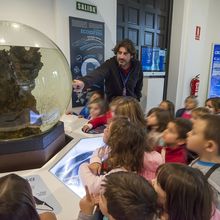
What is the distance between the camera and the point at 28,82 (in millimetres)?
952

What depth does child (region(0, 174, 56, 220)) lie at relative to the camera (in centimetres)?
51

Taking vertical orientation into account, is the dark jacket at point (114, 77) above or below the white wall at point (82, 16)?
below

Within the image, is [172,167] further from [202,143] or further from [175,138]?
[175,138]

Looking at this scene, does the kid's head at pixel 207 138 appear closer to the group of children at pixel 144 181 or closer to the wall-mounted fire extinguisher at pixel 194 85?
the group of children at pixel 144 181

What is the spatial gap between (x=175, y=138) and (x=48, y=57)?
78 cm

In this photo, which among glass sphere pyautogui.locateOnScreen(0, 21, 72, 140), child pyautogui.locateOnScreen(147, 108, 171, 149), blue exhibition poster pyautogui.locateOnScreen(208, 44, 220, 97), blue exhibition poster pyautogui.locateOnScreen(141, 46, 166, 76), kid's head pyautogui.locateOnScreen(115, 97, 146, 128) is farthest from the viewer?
blue exhibition poster pyautogui.locateOnScreen(208, 44, 220, 97)

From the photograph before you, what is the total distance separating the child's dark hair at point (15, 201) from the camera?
512 millimetres

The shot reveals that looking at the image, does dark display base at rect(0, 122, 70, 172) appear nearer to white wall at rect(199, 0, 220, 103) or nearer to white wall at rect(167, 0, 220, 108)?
white wall at rect(167, 0, 220, 108)

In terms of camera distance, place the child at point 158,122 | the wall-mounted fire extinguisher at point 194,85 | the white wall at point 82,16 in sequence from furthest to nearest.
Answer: the wall-mounted fire extinguisher at point 194,85 < the white wall at point 82,16 < the child at point 158,122

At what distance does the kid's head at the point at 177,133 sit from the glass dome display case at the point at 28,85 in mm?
594

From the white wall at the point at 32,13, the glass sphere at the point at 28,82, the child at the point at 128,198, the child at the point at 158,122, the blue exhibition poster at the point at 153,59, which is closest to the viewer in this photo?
the child at the point at 128,198

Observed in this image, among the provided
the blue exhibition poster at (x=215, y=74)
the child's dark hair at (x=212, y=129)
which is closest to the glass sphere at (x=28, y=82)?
the child's dark hair at (x=212, y=129)

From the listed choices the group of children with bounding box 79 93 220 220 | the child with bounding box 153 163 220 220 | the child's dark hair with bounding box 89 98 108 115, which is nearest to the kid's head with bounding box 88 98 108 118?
the child's dark hair with bounding box 89 98 108 115

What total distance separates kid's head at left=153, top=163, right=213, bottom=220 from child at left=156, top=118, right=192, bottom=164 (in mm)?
508
